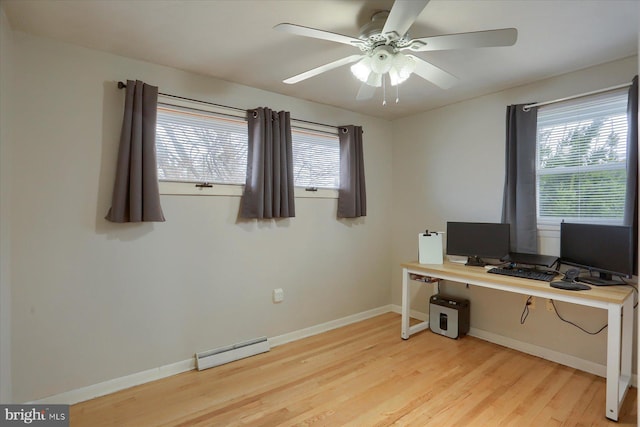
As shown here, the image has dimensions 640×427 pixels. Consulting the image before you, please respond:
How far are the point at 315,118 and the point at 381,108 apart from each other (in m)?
0.78

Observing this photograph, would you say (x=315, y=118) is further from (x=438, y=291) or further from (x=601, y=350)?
(x=601, y=350)

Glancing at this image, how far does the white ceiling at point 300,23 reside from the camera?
5.74 ft

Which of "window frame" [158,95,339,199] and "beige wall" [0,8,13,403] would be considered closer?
"beige wall" [0,8,13,403]

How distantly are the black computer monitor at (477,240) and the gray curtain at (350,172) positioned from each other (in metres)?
1.00

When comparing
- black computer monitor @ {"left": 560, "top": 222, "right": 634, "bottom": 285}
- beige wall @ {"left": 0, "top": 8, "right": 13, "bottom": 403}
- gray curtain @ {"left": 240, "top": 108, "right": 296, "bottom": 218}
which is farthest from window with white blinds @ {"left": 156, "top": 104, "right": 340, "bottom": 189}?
black computer monitor @ {"left": 560, "top": 222, "right": 634, "bottom": 285}

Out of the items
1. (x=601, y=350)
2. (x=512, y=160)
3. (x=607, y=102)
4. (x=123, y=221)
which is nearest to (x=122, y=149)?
(x=123, y=221)

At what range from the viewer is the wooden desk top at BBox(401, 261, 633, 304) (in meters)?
2.05

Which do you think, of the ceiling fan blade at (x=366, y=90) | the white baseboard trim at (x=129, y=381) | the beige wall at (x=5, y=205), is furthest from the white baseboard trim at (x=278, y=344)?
the ceiling fan blade at (x=366, y=90)

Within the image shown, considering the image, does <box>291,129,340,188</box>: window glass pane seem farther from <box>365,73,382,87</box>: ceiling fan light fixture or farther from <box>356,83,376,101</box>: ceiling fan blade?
<box>365,73,382,87</box>: ceiling fan light fixture

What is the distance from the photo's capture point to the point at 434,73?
6.40ft

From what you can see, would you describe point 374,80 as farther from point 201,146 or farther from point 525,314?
point 525,314

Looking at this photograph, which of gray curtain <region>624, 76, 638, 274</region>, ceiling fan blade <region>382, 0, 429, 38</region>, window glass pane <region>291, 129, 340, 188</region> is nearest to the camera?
ceiling fan blade <region>382, 0, 429, 38</region>

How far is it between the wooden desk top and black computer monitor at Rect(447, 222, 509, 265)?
14 cm

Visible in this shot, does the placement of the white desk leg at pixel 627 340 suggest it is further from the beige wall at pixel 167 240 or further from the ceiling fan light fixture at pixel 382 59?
the ceiling fan light fixture at pixel 382 59
